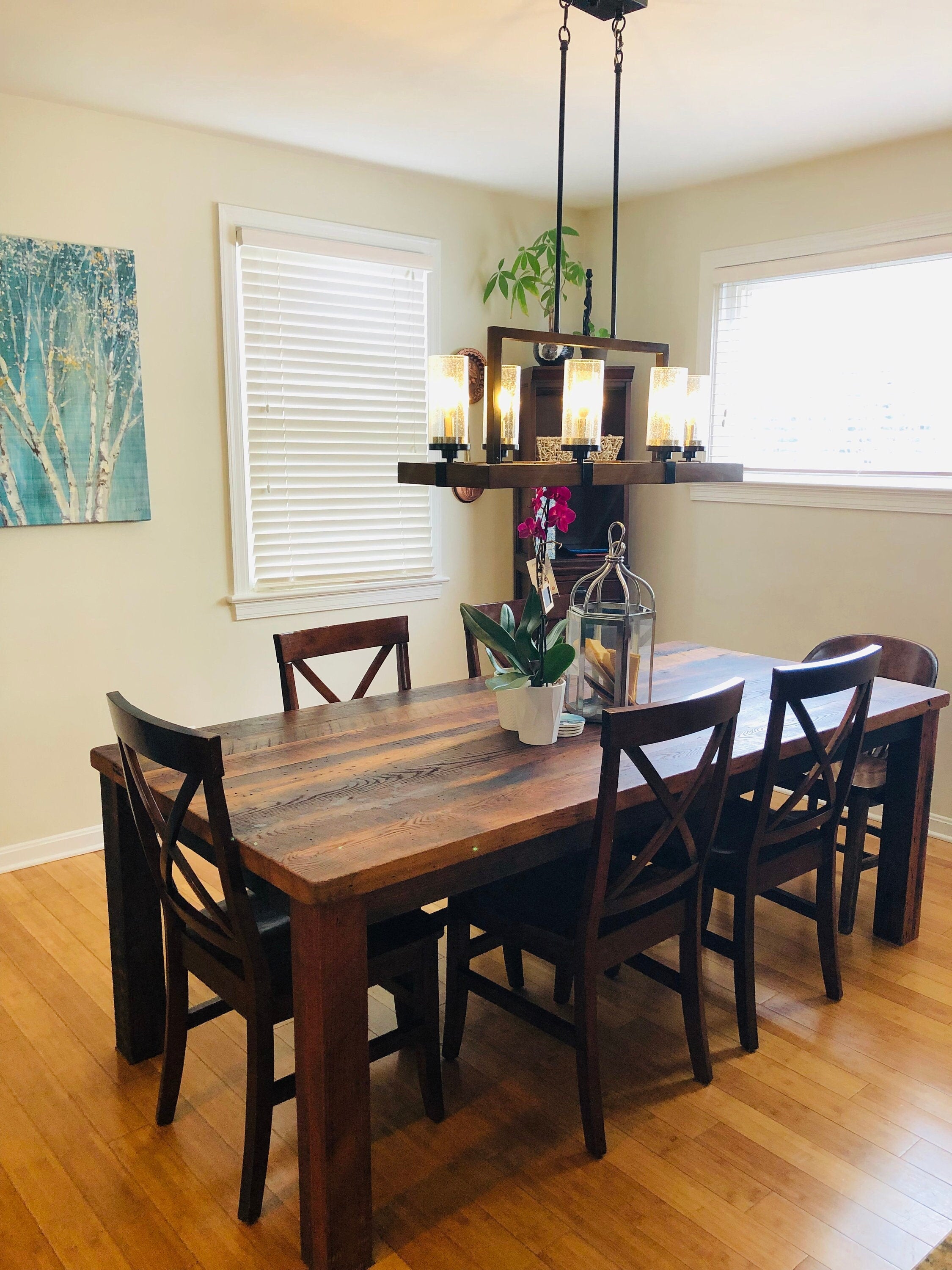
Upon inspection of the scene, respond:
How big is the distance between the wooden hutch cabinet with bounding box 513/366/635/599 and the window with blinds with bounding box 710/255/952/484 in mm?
444

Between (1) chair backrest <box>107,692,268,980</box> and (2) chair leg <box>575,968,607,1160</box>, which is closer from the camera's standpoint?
(1) chair backrest <box>107,692,268,980</box>

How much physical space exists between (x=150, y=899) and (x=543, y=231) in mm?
3692

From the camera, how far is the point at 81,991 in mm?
2736

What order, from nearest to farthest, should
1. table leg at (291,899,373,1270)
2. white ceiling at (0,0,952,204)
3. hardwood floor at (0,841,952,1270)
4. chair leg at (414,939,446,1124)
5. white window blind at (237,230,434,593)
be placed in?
table leg at (291,899,373,1270)
hardwood floor at (0,841,952,1270)
chair leg at (414,939,446,1124)
white ceiling at (0,0,952,204)
white window blind at (237,230,434,593)

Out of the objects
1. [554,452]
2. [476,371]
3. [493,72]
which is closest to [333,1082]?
[493,72]

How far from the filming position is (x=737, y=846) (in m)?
2.54

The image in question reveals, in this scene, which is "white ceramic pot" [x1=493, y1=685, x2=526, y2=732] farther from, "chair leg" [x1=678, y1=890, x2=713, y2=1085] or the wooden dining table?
"chair leg" [x1=678, y1=890, x2=713, y2=1085]

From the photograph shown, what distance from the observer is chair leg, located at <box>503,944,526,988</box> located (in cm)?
269

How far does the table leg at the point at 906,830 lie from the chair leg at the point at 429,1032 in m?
1.54

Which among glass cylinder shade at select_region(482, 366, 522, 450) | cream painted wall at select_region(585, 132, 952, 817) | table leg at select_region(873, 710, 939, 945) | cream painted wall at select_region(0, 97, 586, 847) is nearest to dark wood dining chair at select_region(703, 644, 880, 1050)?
table leg at select_region(873, 710, 939, 945)

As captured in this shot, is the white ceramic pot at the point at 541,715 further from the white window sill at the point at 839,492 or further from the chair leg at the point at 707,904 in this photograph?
the white window sill at the point at 839,492

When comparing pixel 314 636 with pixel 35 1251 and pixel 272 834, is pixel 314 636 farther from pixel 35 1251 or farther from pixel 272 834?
pixel 35 1251

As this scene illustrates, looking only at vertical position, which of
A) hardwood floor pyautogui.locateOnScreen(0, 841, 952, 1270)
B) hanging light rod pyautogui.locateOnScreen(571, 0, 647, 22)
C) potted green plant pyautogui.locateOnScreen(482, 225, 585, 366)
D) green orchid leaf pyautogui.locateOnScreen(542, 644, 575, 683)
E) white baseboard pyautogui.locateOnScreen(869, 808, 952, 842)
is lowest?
hardwood floor pyautogui.locateOnScreen(0, 841, 952, 1270)

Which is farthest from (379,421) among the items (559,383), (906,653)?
(906,653)
